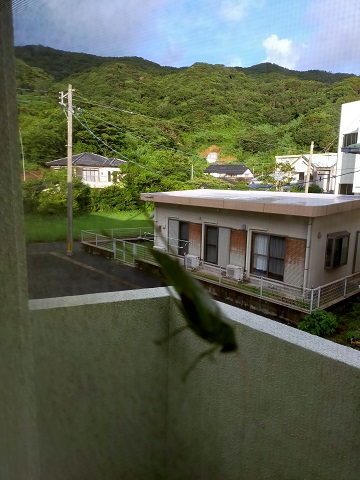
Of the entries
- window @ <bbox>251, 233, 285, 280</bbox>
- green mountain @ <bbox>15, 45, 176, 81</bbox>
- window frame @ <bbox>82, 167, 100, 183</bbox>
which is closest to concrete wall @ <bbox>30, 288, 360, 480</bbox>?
window @ <bbox>251, 233, 285, 280</bbox>

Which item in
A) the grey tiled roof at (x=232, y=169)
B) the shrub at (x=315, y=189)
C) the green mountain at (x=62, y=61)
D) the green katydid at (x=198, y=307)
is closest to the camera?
the green katydid at (x=198, y=307)

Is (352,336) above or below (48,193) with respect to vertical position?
below

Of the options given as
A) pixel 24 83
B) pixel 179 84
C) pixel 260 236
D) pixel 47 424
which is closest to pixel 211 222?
pixel 260 236

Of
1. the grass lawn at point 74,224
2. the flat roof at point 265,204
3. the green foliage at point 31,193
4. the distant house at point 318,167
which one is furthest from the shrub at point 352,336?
the green foliage at point 31,193

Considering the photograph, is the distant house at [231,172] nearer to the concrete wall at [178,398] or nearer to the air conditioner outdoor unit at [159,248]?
the concrete wall at [178,398]

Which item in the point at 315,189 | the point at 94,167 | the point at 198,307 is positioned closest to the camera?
the point at 198,307

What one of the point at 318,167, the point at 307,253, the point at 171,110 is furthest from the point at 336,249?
the point at 171,110

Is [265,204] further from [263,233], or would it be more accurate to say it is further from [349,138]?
[349,138]
